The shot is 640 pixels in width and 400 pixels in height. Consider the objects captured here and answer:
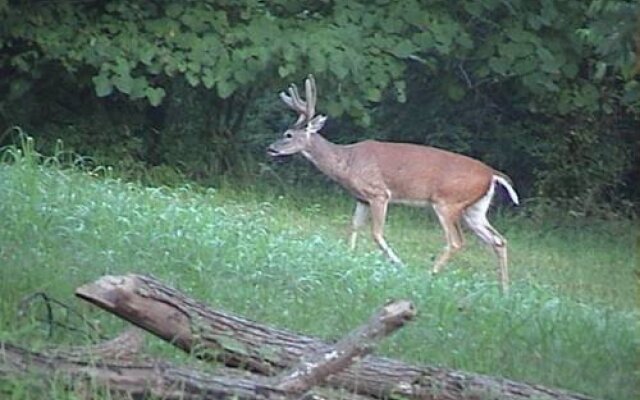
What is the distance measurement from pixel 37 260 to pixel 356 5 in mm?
9834

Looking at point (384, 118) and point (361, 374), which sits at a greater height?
point (361, 374)

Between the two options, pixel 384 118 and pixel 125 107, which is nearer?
pixel 125 107

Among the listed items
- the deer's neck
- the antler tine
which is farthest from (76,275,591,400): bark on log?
the antler tine

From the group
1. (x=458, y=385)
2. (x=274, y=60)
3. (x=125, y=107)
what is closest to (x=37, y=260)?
(x=458, y=385)

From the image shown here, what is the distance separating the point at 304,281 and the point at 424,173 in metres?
5.50

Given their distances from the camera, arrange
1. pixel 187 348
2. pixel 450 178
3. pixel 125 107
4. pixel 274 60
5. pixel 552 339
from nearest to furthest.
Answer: pixel 187 348, pixel 552 339, pixel 450 178, pixel 274 60, pixel 125 107

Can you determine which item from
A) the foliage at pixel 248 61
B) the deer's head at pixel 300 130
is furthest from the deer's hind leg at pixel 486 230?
the foliage at pixel 248 61

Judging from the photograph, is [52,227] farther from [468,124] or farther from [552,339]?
[468,124]

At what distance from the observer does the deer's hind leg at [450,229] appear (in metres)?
13.1

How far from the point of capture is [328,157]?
15133 millimetres

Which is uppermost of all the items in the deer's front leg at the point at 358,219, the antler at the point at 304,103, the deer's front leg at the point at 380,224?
the antler at the point at 304,103

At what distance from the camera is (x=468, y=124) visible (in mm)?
20562

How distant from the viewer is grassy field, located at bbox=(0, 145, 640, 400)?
729 cm

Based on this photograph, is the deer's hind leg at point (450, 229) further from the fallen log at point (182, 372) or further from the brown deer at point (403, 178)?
the fallen log at point (182, 372)
